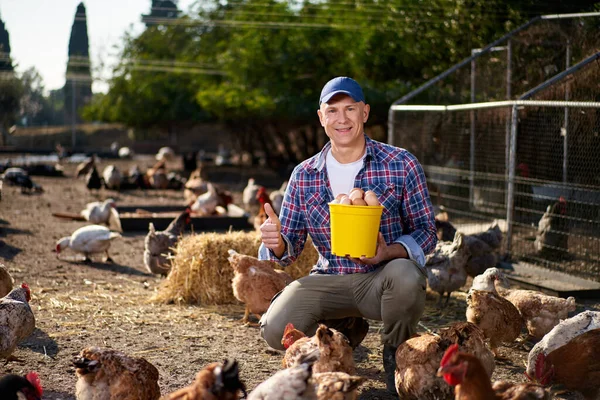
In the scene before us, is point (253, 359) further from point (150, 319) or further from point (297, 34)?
point (297, 34)

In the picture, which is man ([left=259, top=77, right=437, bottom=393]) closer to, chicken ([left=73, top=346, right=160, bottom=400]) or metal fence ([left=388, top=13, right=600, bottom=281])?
chicken ([left=73, top=346, right=160, bottom=400])

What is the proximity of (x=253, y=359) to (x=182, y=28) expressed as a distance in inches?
1028

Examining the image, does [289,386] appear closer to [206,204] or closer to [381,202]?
[381,202]

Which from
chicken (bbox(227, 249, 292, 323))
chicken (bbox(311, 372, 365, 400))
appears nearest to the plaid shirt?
chicken (bbox(311, 372, 365, 400))

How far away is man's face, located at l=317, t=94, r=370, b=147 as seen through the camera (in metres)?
4.42

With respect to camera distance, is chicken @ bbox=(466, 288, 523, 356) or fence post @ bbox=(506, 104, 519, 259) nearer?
chicken @ bbox=(466, 288, 523, 356)

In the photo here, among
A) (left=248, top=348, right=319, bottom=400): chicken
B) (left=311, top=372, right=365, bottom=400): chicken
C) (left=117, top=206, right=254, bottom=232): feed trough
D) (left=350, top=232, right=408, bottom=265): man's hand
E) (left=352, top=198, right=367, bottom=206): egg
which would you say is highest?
(left=352, top=198, right=367, bottom=206): egg

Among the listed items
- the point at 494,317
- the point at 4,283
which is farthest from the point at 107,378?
the point at 494,317

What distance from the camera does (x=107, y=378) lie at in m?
3.78

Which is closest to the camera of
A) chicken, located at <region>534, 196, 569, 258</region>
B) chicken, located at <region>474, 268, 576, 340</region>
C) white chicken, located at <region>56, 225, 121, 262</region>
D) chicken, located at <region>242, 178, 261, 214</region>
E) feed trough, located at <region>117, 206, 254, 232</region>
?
chicken, located at <region>474, 268, 576, 340</region>

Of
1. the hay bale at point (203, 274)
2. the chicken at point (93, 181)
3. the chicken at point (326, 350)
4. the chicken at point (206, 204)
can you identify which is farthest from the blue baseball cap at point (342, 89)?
the chicken at point (93, 181)

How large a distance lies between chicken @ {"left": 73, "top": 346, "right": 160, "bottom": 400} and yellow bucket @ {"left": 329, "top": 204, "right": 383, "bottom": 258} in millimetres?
1289

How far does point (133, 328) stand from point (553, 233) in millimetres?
5021

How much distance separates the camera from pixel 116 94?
29.2 meters
